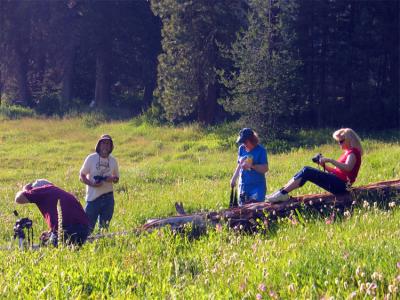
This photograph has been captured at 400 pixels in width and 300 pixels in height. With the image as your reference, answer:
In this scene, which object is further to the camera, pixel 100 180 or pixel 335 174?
pixel 100 180

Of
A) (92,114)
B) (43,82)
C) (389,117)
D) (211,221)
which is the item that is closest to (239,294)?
(211,221)

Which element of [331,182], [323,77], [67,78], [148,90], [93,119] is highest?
[67,78]

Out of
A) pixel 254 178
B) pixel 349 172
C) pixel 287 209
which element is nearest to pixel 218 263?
pixel 287 209

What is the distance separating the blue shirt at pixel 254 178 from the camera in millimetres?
8086

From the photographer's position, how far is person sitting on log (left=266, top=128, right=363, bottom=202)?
7.27m

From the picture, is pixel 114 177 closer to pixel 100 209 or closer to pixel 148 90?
pixel 100 209

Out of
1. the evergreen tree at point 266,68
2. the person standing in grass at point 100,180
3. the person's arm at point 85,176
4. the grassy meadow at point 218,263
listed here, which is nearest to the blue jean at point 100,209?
the person standing in grass at point 100,180

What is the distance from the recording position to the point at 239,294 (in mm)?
3797

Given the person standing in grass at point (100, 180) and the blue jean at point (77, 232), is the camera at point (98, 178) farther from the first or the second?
the blue jean at point (77, 232)

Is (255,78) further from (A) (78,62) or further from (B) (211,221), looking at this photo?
(A) (78,62)

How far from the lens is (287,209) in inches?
270

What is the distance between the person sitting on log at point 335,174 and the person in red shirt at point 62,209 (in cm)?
218

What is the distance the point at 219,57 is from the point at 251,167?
873 inches

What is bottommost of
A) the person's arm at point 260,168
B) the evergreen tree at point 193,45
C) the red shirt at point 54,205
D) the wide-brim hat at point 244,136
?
the red shirt at point 54,205
